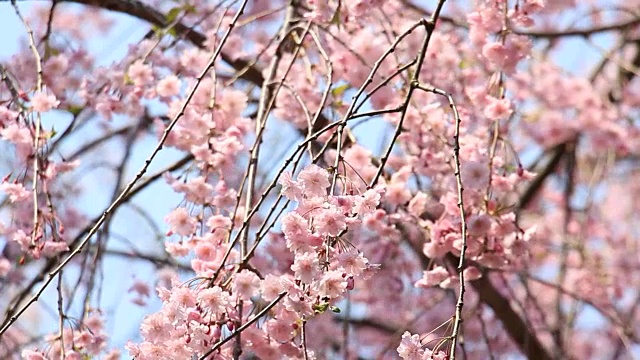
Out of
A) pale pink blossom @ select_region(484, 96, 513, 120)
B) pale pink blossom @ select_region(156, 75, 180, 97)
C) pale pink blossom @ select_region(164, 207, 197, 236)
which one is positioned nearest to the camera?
pale pink blossom @ select_region(164, 207, 197, 236)

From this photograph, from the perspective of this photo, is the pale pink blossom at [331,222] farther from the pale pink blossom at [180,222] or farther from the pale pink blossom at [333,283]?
the pale pink blossom at [180,222]

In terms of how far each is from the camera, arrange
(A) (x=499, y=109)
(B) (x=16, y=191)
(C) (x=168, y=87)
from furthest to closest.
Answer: (C) (x=168, y=87), (A) (x=499, y=109), (B) (x=16, y=191)

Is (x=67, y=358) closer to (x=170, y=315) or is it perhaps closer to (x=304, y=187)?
(x=170, y=315)

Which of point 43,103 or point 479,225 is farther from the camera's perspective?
point 43,103

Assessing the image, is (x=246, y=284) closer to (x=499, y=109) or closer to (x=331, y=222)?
(x=331, y=222)

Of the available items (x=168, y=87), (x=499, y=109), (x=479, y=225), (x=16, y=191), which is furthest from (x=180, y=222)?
(x=499, y=109)

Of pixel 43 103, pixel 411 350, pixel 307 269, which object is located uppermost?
pixel 43 103

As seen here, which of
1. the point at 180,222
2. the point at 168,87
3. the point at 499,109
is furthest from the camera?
the point at 168,87

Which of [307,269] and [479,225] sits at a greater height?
[479,225]

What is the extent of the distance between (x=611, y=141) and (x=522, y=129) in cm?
58

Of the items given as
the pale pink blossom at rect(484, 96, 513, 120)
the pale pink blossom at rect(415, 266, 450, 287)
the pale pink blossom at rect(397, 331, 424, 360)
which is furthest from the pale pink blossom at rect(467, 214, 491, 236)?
the pale pink blossom at rect(397, 331, 424, 360)

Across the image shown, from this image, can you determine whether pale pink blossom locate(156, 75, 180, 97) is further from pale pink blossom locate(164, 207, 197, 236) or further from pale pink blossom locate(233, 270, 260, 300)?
pale pink blossom locate(233, 270, 260, 300)

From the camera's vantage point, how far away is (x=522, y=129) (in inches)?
178

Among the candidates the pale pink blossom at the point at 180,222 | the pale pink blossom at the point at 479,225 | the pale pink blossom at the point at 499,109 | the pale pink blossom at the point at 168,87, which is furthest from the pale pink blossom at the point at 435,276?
the pale pink blossom at the point at 168,87
